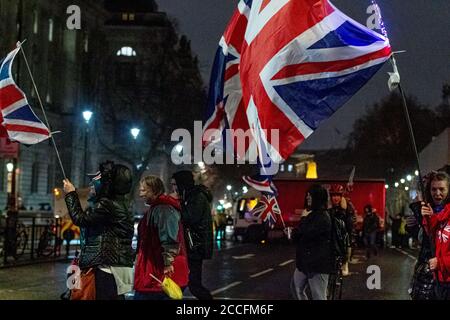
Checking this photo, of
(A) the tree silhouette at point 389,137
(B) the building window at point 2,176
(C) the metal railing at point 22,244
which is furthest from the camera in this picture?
(A) the tree silhouette at point 389,137

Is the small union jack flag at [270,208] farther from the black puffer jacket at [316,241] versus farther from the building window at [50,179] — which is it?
the building window at [50,179]

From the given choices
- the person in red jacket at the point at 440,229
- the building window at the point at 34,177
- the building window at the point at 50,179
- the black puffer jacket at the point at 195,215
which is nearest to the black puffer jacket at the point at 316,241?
the black puffer jacket at the point at 195,215

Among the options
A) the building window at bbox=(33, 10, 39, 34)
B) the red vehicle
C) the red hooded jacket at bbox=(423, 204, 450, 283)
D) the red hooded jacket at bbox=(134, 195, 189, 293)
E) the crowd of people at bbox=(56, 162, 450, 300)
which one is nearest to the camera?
the red hooded jacket at bbox=(423, 204, 450, 283)

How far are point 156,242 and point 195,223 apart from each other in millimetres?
1863

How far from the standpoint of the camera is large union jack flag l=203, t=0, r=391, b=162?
6637 mm

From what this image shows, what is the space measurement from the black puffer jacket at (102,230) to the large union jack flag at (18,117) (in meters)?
2.59

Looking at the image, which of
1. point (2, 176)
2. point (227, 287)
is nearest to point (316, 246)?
point (227, 287)

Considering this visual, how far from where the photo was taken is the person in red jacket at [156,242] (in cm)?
691

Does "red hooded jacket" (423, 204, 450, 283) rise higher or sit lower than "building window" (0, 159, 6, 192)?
lower

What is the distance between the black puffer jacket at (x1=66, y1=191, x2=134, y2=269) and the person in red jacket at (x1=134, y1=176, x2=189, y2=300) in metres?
0.29

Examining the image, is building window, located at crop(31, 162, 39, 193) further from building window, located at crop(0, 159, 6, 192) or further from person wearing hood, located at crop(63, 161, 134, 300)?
person wearing hood, located at crop(63, 161, 134, 300)

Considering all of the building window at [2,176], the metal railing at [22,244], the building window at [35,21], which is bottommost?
the metal railing at [22,244]

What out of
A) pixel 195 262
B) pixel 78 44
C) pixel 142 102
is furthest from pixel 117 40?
pixel 195 262

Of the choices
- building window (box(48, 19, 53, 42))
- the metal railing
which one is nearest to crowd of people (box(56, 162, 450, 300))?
the metal railing
